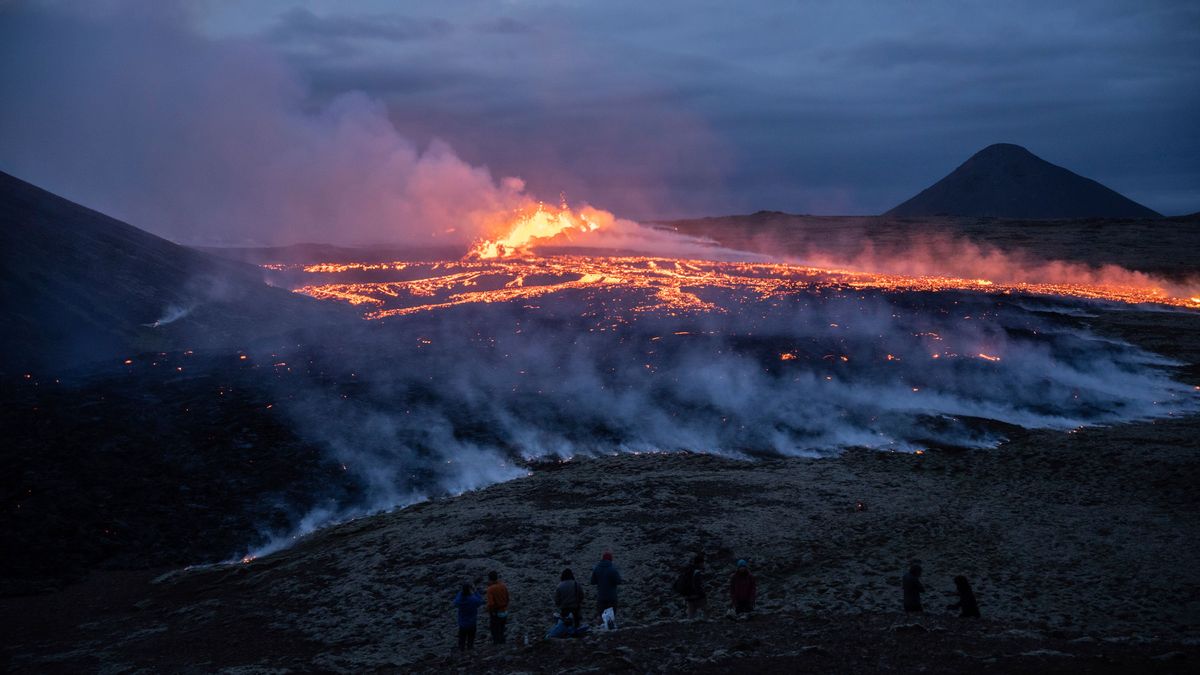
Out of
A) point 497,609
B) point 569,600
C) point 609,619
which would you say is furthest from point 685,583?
point 497,609

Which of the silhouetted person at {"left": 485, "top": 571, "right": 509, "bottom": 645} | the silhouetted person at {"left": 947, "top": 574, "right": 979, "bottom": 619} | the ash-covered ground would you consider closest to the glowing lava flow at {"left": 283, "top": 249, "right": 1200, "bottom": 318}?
the ash-covered ground

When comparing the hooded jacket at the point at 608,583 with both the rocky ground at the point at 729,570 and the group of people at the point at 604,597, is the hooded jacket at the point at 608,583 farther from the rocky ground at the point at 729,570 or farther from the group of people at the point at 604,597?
the rocky ground at the point at 729,570

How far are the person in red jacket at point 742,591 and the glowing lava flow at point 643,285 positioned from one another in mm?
41297

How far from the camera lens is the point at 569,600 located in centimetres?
1441

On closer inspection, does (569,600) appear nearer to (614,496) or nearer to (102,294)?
(614,496)

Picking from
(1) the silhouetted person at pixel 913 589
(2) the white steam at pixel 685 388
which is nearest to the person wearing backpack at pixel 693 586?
(1) the silhouetted person at pixel 913 589

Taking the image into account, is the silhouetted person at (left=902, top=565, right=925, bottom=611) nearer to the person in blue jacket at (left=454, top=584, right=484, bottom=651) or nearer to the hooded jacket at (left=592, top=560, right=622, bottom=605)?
the hooded jacket at (left=592, top=560, right=622, bottom=605)

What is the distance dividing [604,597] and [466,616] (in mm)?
2453

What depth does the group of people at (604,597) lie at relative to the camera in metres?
14.4

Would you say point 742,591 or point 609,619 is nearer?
point 609,619

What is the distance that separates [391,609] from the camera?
1728cm

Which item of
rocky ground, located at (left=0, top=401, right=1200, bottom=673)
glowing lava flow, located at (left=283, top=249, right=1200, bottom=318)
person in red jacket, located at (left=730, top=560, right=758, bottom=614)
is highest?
glowing lava flow, located at (left=283, top=249, right=1200, bottom=318)

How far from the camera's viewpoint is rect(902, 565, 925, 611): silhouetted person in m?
14.6

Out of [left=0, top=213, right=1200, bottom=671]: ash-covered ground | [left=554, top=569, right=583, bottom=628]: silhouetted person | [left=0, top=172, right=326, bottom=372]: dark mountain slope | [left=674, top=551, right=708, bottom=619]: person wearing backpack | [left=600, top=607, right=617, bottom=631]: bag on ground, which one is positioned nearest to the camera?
[left=554, top=569, right=583, bottom=628]: silhouetted person
